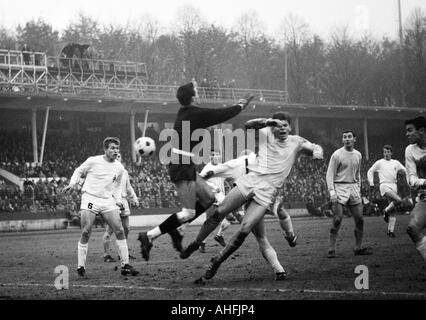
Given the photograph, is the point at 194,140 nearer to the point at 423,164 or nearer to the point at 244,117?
the point at 423,164

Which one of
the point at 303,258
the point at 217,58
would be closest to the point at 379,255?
the point at 303,258

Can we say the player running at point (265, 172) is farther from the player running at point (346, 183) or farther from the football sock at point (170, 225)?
the player running at point (346, 183)

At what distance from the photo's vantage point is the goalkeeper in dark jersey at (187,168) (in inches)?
412

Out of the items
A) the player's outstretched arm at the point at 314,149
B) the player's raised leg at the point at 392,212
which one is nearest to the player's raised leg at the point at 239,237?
the player's outstretched arm at the point at 314,149

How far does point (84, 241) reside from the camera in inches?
488

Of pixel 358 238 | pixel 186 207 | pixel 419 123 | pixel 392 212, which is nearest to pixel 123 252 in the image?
pixel 186 207

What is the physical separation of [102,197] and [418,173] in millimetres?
5561

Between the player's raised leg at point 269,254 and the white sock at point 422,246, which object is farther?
the player's raised leg at point 269,254

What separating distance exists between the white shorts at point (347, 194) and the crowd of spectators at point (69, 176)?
17608 mm

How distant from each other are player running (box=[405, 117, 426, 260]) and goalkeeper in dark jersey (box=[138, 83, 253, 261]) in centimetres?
257

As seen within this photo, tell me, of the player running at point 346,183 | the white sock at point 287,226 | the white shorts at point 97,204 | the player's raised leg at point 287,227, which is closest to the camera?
the white shorts at point 97,204

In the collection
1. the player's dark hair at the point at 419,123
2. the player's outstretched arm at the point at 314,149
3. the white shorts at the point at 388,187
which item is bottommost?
the white shorts at the point at 388,187

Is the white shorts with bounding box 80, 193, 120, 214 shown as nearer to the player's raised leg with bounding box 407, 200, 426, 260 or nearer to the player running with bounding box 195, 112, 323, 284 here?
the player running with bounding box 195, 112, 323, 284

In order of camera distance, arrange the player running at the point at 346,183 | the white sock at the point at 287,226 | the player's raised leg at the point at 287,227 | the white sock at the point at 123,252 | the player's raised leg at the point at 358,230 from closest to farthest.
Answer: the white sock at the point at 123,252 < the player's raised leg at the point at 287,227 < the white sock at the point at 287,226 < the player's raised leg at the point at 358,230 < the player running at the point at 346,183
